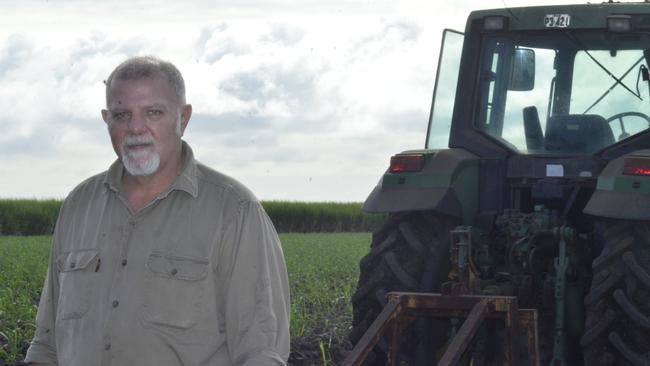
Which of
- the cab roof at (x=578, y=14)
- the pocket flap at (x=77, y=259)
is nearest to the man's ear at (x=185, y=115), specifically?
the pocket flap at (x=77, y=259)

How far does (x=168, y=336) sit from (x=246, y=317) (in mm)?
220

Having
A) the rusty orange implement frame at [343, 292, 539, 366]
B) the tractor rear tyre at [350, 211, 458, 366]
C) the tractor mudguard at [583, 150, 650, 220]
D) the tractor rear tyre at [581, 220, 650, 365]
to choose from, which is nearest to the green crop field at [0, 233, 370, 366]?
the tractor rear tyre at [350, 211, 458, 366]

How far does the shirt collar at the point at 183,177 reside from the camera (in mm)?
3463

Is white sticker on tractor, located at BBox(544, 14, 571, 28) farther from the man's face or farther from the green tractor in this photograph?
the man's face

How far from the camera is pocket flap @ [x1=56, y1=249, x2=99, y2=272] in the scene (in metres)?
3.43

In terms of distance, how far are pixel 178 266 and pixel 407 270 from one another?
3.17 m

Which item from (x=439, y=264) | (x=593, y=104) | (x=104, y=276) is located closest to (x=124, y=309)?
(x=104, y=276)

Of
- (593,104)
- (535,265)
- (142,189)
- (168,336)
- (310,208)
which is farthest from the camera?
(310,208)

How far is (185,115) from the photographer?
359cm

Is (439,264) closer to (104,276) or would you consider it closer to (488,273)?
(488,273)

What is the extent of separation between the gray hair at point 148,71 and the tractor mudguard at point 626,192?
9.71ft

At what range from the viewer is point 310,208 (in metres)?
39.4

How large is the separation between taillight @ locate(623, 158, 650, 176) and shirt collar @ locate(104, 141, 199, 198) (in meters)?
3.03

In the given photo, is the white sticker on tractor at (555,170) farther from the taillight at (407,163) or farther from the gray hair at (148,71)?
the gray hair at (148,71)
